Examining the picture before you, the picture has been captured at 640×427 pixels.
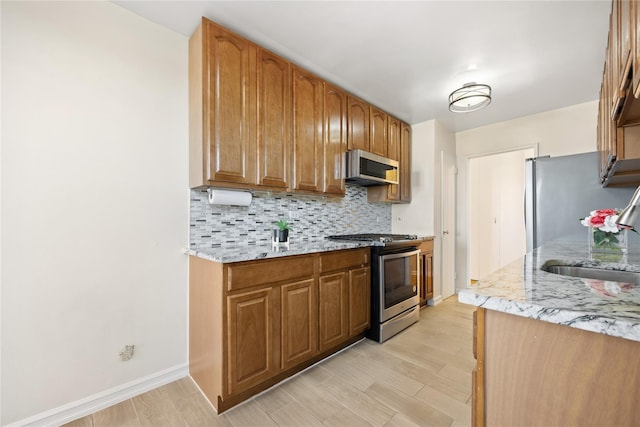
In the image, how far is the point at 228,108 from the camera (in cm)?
186

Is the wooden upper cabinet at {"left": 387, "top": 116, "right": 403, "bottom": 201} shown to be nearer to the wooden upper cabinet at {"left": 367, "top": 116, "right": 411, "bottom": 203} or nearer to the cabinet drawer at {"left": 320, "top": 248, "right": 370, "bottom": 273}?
the wooden upper cabinet at {"left": 367, "top": 116, "right": 411, "bottom": 203}

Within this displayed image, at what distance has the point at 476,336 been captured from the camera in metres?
0.75

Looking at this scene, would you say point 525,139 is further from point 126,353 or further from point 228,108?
point 126,353

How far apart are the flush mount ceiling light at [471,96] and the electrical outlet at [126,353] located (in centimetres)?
317

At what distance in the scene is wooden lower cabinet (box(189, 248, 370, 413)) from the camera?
1.57 meters

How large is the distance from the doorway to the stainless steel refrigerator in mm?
1773

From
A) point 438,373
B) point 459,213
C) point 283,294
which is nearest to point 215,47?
point 283,294

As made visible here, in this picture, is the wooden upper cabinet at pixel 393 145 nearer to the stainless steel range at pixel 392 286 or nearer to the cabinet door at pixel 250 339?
the stainless steel range at pixel 392 286

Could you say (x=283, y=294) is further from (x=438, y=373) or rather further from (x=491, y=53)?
(x=491, y=53)

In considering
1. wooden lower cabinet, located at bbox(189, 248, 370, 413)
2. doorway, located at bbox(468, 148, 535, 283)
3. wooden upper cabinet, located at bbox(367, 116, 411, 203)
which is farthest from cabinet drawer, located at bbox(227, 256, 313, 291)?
doorway, located at bbox(468, 148, 535, 283)

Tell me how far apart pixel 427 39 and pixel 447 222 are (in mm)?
2486

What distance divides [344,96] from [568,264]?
2228 mm

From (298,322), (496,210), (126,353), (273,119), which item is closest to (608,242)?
(298,322)

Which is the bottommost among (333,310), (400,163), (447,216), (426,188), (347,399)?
(347,399)
